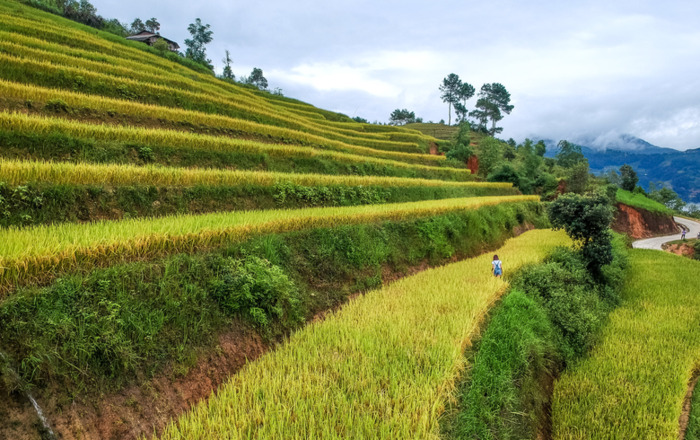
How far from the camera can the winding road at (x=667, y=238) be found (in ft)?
85.7

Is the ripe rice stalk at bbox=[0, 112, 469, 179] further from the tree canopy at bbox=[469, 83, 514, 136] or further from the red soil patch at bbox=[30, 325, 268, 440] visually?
the tree canopy at bbox=[469, 83, 514, 136]

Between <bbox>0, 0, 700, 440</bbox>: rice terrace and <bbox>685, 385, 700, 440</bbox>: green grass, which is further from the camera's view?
<bbox>685, 385, 700, 440</bbox>: green grass

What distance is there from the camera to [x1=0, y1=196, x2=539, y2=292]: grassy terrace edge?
330cm

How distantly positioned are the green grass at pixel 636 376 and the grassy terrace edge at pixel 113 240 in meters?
5.74

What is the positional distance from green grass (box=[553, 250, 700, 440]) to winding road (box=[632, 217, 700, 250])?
18.8 metres

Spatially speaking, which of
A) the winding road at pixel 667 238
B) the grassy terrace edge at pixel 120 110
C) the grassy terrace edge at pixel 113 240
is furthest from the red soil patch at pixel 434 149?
the grassy terrace edge at pixel 113 240

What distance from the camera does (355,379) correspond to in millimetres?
3553

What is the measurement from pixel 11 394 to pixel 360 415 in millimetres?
2886

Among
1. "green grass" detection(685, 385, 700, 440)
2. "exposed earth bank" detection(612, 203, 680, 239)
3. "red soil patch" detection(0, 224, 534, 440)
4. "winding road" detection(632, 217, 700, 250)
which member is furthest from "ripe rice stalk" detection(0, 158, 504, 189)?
"exposed earth bank" detection(612, 203, 680, 239)

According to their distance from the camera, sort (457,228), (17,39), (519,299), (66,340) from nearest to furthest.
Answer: (66,340) → (519,299) → (457,228) → (17,39)

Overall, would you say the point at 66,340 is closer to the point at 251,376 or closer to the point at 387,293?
the point at 251,376

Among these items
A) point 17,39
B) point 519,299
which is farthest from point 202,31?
point 519,299

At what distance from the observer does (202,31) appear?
53719 mm

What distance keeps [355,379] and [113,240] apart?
3.37 m
